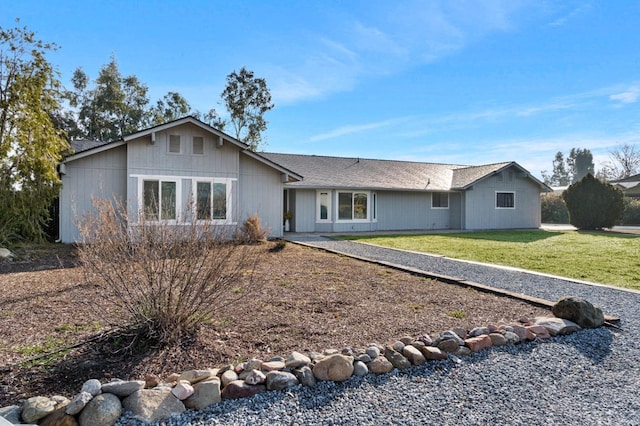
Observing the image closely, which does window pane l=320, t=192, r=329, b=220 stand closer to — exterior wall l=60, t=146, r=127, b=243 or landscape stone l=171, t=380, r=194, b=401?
exterior wall l=60, t=146, r=127, b=243

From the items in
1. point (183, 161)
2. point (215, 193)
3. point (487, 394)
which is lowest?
point (487, 394)

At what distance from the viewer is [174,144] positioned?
1302cm

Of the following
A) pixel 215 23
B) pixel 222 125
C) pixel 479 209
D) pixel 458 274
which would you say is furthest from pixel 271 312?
pixel 222 125

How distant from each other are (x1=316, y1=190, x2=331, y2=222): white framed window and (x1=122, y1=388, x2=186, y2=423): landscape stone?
15.9m

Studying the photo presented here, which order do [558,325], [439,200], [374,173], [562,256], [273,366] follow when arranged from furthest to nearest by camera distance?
[439,200] < [374,173] < [562,256] < [558,325] < [273,366]

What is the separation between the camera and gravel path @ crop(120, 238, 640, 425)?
102 inches

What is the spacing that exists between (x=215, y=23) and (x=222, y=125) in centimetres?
2230

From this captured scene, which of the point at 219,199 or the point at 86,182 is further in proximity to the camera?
the point at 219,199

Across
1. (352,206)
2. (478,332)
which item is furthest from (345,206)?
(478,332)

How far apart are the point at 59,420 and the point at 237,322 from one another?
2.13 metres

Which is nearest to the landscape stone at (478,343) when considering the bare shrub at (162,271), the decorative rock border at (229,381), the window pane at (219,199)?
the decorative rock border at (229,381)

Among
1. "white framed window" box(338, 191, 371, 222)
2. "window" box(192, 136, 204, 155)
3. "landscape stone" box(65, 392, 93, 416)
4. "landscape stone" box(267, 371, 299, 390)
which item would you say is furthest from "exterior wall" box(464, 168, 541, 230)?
"landscape stone" box(65, 392, 93, 416)

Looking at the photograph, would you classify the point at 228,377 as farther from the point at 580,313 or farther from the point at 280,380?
the point at 580,313

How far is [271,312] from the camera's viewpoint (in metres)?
4.82
